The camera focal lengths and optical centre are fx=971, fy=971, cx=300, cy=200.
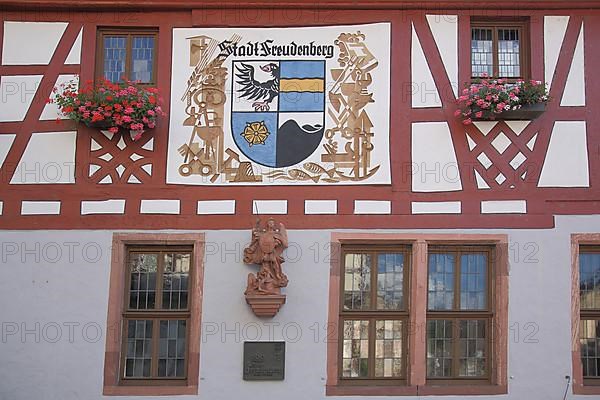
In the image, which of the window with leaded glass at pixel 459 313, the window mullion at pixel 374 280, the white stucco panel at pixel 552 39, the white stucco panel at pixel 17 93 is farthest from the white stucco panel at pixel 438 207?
the white stucco panel at pixel 17 93

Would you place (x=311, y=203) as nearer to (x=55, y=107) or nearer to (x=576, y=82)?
(x=55, y=107)

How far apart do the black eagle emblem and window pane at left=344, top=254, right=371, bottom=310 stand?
2.05m

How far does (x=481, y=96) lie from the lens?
36.2ft

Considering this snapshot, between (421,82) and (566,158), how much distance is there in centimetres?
189

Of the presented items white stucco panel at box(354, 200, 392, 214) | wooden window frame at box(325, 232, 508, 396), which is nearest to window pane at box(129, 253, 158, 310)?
wooden window frame at box(325, 232, 508, 396)

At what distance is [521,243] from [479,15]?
277 centimetres

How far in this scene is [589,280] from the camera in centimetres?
1112

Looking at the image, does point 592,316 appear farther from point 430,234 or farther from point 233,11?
point 233,11

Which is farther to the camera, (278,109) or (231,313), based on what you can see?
(278,109)

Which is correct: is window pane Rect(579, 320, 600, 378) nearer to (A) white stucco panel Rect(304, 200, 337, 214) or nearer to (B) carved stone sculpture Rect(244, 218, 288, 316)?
(A) white stucco panel Rect(304, 200, 337, 214)

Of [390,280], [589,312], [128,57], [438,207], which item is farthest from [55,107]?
[589,312]

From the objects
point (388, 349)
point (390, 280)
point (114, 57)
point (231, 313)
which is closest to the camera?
point (231, 313)

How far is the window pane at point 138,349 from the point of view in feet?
36.2

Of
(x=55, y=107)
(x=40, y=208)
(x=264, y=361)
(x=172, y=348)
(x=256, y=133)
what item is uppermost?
(x=55, y=107)
